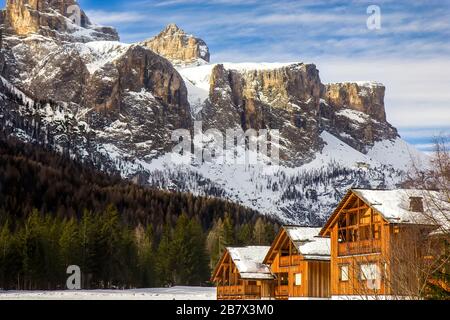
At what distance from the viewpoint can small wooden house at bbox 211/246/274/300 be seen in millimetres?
60750

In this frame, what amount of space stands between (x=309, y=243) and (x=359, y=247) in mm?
9511

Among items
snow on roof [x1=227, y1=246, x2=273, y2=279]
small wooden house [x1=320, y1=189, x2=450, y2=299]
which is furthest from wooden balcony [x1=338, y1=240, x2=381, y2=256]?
snow on roof [x1=227, y1=246, x2=273, y2=279]

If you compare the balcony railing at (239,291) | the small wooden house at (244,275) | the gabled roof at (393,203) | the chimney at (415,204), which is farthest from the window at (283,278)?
the chimney at (415,204)

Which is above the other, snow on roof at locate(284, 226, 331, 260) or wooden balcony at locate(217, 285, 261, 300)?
snow on roof at locate(284, 226, 331, 260)

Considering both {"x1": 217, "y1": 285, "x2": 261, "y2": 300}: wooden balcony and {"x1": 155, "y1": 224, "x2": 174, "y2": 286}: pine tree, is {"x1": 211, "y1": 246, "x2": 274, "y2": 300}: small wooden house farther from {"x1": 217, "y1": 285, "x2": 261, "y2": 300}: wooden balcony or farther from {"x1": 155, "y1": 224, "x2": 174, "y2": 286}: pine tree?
{"x1": 155, "y1": 224, "x2": 174, "y2": 286}: pine tree

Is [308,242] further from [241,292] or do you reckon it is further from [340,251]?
[241,292]

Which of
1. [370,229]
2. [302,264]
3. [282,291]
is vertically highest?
[370,229]

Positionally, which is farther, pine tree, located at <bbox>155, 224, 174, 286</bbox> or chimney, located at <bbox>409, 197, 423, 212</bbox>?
pine tree, located at <bbox>155, 224, 174, 286</bbox>

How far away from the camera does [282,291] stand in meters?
58.2

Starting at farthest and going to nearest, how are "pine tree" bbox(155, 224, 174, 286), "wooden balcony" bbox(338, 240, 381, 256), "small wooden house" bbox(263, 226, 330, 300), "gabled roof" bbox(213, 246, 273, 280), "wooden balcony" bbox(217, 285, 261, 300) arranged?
1. "pine tree" bbox(155, 224, 174, 286)
2. "wooden balcony" bbox(217, 285, 261, 300)
3. "gabled roof" bbox(213, 246, 273, 280)
4. "small wooden house" bbox(263, 226, 330, 300)
5. "wooden balcony" bbox(338, 240, 381, 256)

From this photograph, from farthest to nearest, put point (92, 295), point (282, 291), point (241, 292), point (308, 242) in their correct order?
point (92, 295), point (241, 292), point (282, 291), point (308, 242)

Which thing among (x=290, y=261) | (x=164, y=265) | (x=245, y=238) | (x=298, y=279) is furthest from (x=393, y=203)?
(x=245, y=238)

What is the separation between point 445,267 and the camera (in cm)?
2428
